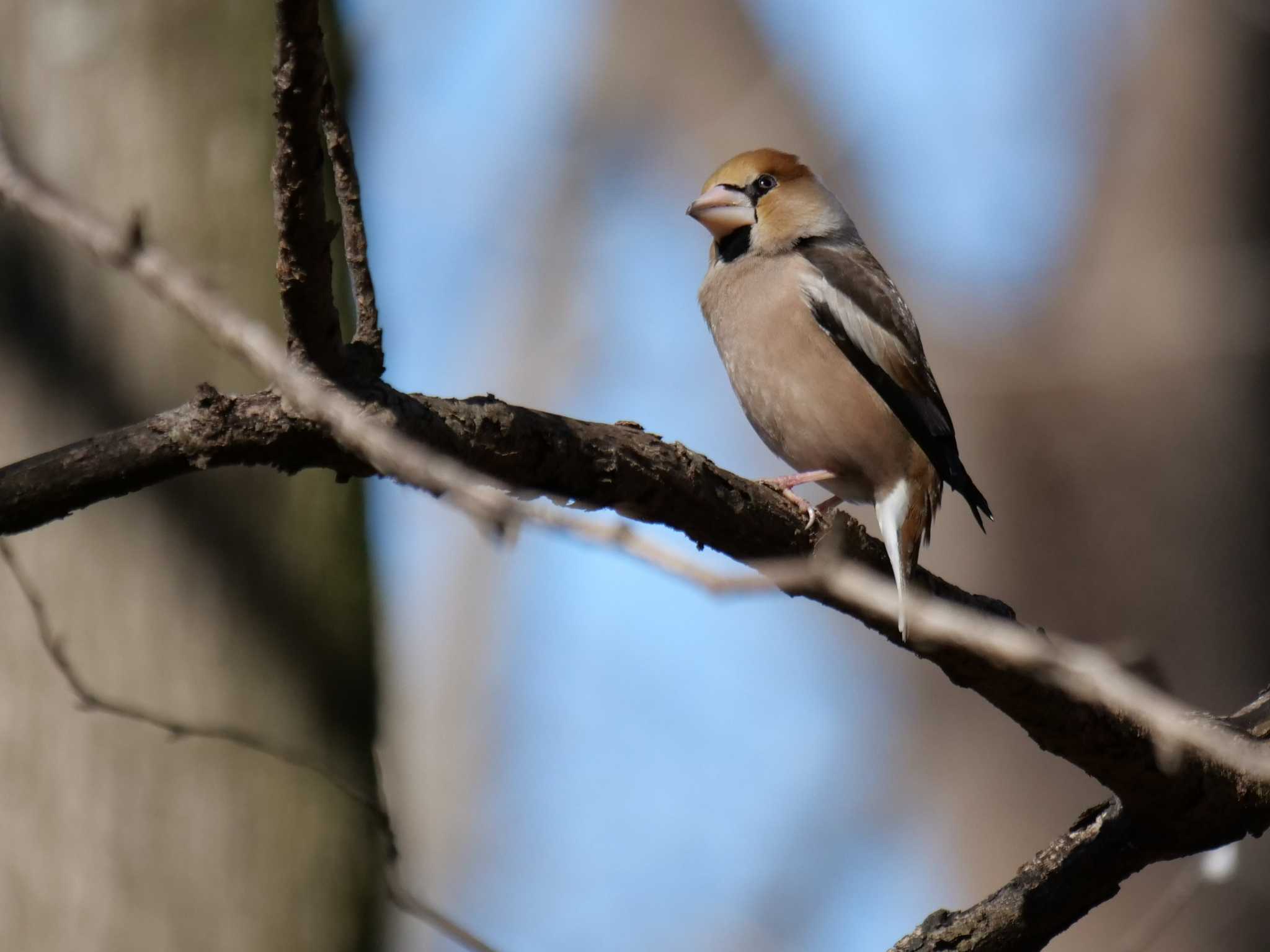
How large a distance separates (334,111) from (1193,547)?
5.53m

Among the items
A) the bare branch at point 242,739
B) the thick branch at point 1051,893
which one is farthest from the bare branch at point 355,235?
the thick branch at point 1051,893

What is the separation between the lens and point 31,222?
142 inches

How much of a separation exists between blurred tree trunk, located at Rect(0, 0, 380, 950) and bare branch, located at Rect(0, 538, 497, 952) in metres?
0.04

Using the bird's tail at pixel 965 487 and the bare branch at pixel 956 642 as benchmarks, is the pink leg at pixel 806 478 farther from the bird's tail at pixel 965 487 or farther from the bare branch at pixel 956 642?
the bare branch at pixel 956 642

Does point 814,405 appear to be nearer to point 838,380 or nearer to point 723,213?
point 838,380

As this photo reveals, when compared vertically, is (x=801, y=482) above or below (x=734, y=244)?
below

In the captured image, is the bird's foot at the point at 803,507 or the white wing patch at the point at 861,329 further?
the white wing patch at the point at 861,329

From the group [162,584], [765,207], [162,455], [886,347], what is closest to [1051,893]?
[162,455]

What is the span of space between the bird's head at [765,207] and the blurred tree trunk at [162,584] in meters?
1.86

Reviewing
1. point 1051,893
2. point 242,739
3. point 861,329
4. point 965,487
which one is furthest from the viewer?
point 861,329

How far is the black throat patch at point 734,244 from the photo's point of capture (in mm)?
5141

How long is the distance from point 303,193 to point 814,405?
8.91ft

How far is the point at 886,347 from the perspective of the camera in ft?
14.8

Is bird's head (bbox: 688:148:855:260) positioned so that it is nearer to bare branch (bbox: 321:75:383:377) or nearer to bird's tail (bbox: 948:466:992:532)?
bird's tail (bbox: 948:466:992:532)
